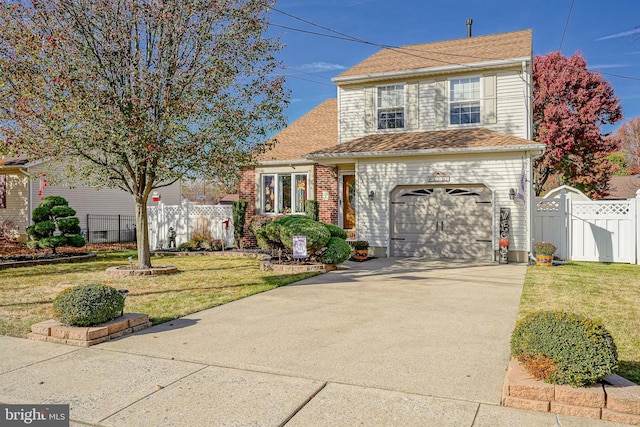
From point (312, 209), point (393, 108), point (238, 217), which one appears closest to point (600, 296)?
point (393, 108)

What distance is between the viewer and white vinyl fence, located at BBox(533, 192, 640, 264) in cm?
1257

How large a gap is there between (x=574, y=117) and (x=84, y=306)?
24998 millimetres

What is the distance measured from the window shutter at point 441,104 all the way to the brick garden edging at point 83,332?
1168 cm

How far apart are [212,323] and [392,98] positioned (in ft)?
36.9

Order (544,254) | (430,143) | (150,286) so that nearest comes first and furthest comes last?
(150,286) → (544,254) → (430,143)

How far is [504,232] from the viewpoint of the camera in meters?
12.9

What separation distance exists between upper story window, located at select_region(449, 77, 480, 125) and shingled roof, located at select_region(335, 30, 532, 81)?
0.61 metres

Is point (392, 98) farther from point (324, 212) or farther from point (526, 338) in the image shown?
point (526, 338)

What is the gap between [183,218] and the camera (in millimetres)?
17781

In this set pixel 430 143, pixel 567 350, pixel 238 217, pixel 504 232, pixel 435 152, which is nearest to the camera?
pixel 567 350

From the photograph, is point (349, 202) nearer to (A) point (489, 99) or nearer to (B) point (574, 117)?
(A) point (489, 99)

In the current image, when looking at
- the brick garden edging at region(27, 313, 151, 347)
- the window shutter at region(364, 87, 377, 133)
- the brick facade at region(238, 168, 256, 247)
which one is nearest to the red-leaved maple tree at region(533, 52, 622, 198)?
the window shutter at region(364, 87, 377, 133)

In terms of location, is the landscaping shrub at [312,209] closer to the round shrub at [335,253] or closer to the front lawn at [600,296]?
the round shrub at [335,253]

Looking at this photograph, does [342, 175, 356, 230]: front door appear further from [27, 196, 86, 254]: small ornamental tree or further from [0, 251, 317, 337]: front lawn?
[27, 196, 86, 254]: small ornamental tree
